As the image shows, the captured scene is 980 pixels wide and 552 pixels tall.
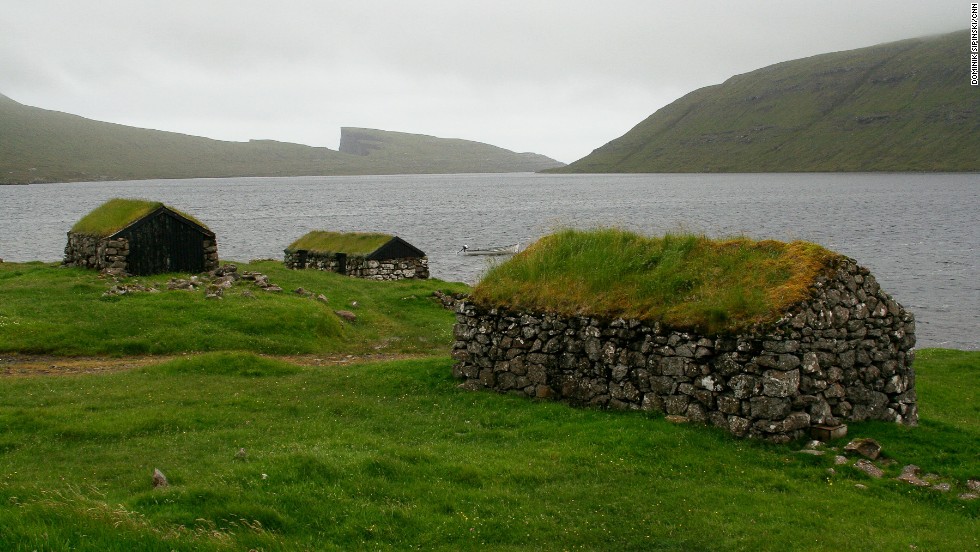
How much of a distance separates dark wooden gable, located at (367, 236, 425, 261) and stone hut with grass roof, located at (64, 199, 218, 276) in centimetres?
1040

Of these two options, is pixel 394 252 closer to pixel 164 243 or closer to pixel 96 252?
pixel 164 243

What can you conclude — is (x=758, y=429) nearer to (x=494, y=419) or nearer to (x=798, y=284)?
(x=798, y=284)

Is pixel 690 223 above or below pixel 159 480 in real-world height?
above

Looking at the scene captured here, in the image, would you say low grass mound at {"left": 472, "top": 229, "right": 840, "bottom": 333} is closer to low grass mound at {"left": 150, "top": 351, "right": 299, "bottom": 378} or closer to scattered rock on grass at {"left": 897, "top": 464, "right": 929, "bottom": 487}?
scattered rock on grass at {"left": 897, "top": 464, "right": 929, "bottom": 487}

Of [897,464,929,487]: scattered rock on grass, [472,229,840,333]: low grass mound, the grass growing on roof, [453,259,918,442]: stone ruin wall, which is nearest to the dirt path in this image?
[472,229,840,333]: low grass mound

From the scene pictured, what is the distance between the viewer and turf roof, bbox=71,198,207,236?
41406 mm

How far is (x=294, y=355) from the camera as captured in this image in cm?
2997

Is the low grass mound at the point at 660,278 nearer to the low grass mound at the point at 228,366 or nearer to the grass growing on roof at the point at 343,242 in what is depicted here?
the low grass mound at the point at 228,366

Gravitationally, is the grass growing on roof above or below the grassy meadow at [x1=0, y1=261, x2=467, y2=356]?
above

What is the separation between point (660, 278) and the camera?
1975 cm

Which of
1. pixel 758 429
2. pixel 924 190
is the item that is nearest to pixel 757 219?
pixel 924 190

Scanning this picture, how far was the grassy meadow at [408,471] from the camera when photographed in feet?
37.1

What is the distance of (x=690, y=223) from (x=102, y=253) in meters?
84.7

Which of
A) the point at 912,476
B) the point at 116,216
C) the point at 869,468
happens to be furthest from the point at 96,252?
the point at 912,476
